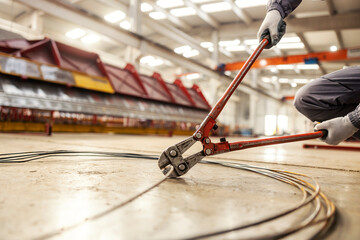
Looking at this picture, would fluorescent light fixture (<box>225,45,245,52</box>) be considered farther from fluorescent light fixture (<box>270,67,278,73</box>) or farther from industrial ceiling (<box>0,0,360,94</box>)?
fluorescent light fixture (<box>270,67,278,73</box>)

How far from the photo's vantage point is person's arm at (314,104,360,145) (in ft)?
4.09

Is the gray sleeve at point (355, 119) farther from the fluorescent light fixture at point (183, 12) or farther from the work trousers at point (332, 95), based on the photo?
the fluorescent light fixture at point (183, 12)

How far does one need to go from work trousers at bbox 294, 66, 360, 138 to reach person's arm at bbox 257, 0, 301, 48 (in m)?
0.46

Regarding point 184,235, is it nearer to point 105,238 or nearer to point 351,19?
point 105,238

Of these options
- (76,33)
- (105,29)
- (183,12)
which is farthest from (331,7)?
(76,33)

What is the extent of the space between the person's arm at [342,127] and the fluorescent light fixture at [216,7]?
7.88 m

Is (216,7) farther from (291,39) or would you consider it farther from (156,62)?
(156,62)

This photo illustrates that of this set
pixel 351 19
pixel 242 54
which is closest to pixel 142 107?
pixel 351 19

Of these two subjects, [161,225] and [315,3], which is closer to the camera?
[161,225]

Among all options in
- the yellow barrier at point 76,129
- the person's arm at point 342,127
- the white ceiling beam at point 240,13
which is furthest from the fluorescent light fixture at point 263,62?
the person's arm at point 342,127

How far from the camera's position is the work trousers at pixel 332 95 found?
1542 mm

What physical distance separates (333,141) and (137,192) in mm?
1085

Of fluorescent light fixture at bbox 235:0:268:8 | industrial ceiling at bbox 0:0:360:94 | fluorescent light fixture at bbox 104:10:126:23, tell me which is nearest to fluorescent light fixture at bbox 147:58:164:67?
industrial ceiling at bbox 0:0:360:94

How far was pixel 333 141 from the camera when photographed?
51.9 inches
